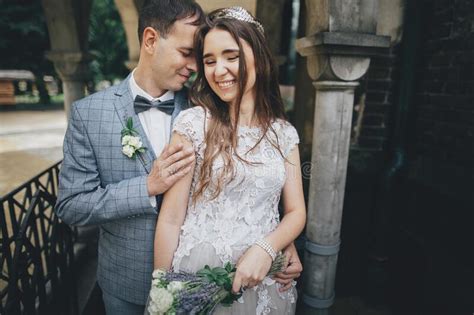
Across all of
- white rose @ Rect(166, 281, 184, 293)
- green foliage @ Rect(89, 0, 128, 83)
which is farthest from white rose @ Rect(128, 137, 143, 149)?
green foliage @ Rect(89, 0, 128, 83)

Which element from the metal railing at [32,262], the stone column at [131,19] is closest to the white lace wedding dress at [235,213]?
the metal railing at [32,262]

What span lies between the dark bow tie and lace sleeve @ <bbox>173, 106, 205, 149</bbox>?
0.76ft

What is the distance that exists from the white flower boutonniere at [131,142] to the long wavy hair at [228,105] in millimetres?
325

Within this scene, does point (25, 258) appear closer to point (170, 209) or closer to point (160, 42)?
point (170, 209)

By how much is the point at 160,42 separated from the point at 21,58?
19773 millimetres

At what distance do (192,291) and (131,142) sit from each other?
28.6 inches

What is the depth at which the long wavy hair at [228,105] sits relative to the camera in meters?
1.46

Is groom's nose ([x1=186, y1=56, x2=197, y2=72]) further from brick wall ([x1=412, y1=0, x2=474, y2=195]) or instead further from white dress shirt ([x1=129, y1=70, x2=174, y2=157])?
brick wall ([x1=412, y1=0, x2=474, y2=195])

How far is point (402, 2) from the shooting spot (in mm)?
3080

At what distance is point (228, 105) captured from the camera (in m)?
1.66

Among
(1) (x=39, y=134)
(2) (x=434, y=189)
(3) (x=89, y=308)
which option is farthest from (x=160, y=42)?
(1) (x=39, y=134)

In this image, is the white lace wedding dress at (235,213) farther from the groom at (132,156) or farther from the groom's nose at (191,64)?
the groom's nose at (191,64)

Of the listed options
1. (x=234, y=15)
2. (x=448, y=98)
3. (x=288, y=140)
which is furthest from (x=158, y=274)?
(x=448, y=98)

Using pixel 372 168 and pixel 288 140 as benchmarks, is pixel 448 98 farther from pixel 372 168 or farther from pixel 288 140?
pixel 288 140
